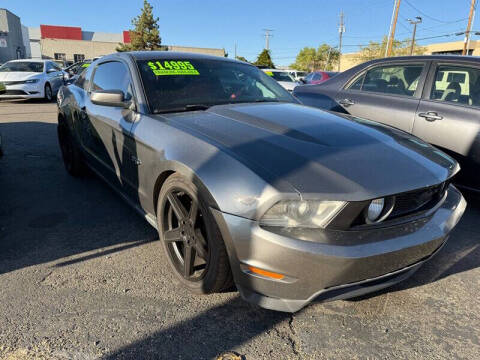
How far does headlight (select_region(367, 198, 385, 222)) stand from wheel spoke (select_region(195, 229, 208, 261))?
91cm

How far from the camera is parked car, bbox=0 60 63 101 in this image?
11.7m

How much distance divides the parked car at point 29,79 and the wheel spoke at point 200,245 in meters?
12.2

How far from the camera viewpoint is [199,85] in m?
3.00

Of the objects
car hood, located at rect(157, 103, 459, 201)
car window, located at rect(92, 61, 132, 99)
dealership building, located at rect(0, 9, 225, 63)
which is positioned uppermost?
dealership building, located at rect(0, 9, 225, 63)

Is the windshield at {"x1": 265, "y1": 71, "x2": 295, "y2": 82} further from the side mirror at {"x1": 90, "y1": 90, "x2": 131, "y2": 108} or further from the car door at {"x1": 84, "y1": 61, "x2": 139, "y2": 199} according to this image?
the side mirror at {"x1": 90, "y1": 90, "x2": 131, "y2": 108}

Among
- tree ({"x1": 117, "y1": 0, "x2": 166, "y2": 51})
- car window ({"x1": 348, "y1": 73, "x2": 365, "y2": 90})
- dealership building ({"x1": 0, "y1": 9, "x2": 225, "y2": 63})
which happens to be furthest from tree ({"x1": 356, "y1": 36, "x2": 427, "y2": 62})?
car window ({"x1": 348, "y1": 73, "x2": 365, "y2": 90})

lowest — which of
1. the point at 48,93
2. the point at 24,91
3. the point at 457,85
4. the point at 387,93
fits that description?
the point at 48,93

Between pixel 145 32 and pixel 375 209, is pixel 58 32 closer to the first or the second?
pixel 145 32

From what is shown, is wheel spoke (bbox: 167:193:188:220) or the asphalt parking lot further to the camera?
wheel spoke (bbox: 167:193:188:220)

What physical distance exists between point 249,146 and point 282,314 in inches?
39.1

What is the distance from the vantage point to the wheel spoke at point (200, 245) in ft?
6.80

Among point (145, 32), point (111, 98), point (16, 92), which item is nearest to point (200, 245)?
point (111, 98)

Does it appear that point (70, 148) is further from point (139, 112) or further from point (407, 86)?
point (407, 86)

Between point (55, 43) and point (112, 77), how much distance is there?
5363 cm
